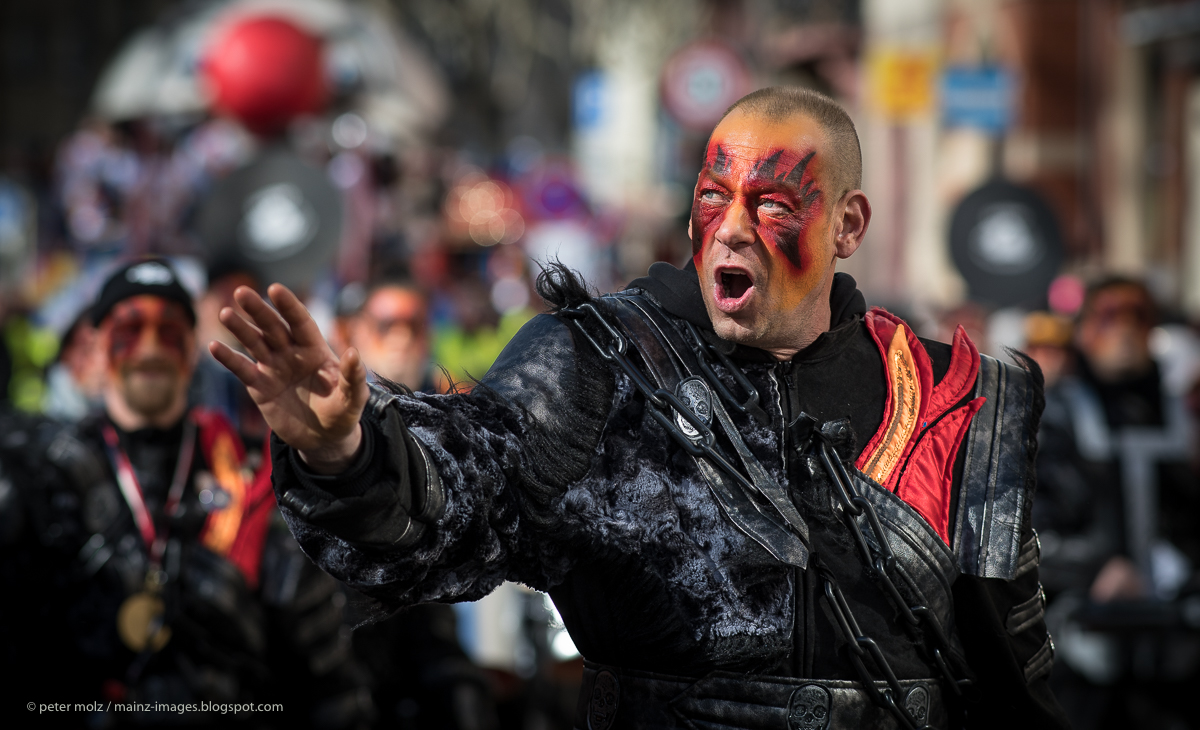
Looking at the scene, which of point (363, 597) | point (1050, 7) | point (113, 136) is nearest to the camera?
point (363, 597)

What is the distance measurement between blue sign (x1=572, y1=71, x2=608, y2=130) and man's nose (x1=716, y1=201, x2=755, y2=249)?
96.4 ft

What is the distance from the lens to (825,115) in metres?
2.67

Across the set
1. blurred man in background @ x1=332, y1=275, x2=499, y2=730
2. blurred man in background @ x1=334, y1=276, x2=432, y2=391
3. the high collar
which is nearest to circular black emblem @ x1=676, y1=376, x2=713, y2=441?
the high collar

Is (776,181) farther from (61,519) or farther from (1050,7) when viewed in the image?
→ (1050,7)

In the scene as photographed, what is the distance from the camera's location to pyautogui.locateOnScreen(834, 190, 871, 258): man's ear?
273 cm

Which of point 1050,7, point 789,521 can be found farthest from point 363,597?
point 1050,7

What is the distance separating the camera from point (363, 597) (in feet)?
7.70

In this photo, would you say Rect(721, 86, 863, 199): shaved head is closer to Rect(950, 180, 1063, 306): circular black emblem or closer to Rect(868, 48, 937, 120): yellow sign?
Rect(950, 180, 1063, 306): circular black emblem

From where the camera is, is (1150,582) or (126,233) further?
(126,233)

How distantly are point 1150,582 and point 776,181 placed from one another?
4.54 m

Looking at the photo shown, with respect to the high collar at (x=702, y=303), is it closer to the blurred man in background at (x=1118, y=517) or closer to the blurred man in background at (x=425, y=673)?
the blurred man in background at (x=425, y=673)

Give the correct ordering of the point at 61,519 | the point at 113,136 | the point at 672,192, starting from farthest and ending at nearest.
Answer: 1. the point at 672,192
2. the point at 113,136
3. the point at 61,519

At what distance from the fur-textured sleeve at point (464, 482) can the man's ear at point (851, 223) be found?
560 millimetres

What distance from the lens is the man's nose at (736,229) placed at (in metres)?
2.61
